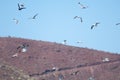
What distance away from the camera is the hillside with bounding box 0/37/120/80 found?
31.7m

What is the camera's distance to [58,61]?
33.4m

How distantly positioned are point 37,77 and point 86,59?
20.7 ft

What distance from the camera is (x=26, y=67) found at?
3203cm

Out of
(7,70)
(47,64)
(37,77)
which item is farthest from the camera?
(47,64)

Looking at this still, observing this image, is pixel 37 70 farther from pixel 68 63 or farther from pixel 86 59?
pixel 86 59

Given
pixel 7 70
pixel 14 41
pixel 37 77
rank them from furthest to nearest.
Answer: pixel 14 41, pixel 37 77, pixel 7 70

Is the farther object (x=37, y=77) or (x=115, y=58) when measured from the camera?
(x=115, y=58)

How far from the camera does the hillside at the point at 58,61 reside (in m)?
31.7

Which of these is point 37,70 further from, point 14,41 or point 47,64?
point 14,41

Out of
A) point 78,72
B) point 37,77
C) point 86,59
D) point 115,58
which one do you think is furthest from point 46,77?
point 115,58

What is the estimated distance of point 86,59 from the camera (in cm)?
3406

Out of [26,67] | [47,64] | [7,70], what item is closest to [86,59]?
[47,64]

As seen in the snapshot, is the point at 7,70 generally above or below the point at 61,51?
above

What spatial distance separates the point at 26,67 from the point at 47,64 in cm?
233
